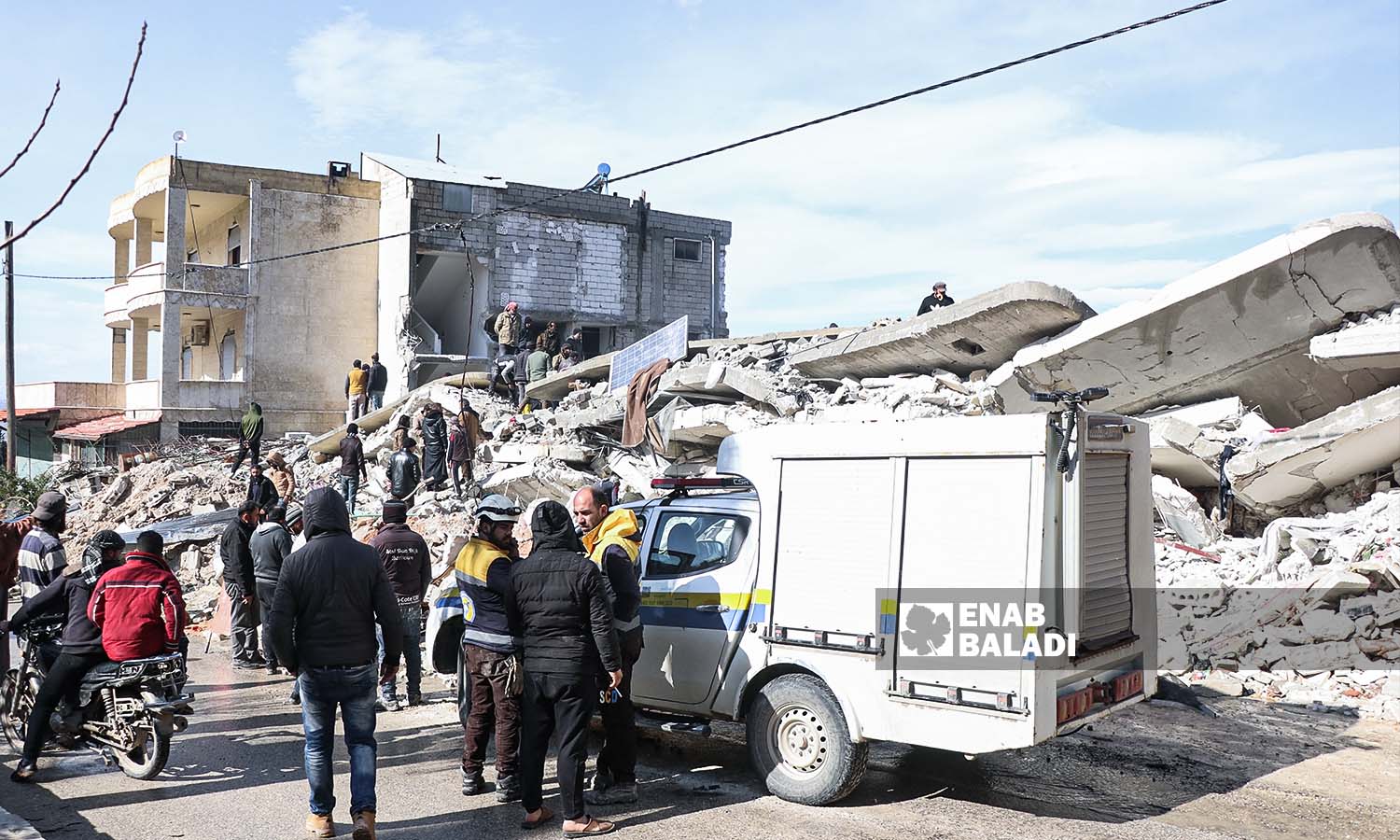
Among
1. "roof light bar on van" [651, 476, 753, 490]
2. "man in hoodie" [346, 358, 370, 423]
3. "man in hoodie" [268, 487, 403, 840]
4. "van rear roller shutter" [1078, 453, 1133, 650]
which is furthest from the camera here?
"man in hoodie" [346, 358, 370, 423]

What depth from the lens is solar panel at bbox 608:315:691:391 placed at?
53.6 feet

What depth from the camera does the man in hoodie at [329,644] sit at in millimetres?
5250

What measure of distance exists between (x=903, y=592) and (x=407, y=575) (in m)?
4.24

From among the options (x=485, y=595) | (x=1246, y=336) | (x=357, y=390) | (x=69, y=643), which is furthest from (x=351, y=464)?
(x=1246, y=336)

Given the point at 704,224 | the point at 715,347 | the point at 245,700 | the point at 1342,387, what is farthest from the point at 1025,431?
the point at 704,224

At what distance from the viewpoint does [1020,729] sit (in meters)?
5.34

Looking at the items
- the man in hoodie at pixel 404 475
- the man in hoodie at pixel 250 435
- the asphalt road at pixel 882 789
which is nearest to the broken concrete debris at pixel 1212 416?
the man in hoodie at pixel 404 475

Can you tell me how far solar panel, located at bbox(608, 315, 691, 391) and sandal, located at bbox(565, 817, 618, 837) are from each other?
424 inches

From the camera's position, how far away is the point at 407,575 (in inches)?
327

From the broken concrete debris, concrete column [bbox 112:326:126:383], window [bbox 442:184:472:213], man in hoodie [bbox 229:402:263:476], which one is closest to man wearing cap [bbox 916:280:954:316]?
the broken concrete debris

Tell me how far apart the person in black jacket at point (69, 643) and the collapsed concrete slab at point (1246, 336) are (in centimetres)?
948

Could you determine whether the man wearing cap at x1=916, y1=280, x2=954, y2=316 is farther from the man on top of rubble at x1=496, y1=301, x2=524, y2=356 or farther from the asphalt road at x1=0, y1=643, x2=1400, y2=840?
the man on top of rubble at x1=496, y1=301, x2=524, y2=356

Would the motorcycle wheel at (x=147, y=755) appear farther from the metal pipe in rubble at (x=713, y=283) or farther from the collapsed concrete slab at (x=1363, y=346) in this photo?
the metal pipe in rubble at (x=713, y=283)

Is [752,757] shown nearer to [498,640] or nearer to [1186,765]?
[498,640]
